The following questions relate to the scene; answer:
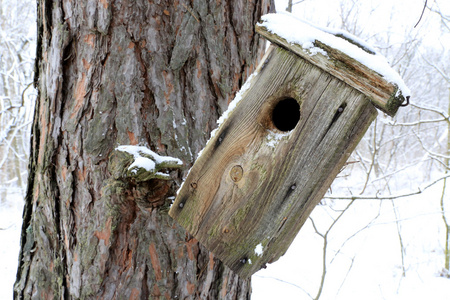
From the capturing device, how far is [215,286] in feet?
4.81

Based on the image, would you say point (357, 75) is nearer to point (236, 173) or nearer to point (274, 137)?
point (274, 137)

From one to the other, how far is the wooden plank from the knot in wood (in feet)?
1.40

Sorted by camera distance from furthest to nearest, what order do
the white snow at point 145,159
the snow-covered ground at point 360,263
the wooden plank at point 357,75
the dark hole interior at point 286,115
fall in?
the snow-covered ground at point 360,263 < the dark hole interior at point 286,115 < the white snow at point 145,159 < the wooden plank at point 357,75

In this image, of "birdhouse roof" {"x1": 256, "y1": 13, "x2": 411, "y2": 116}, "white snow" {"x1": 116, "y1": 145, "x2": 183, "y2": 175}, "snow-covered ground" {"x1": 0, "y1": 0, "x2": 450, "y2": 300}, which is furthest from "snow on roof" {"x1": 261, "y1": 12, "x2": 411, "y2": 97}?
"snow-covered ground" {"x1": 0, "y1": 0, "x2": 450, "y2": 300}

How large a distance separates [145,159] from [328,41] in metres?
0.73

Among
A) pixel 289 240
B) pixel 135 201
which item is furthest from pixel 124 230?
pixel 289 240

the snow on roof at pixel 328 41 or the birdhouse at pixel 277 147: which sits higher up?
the snow on roof at pixel 328 41

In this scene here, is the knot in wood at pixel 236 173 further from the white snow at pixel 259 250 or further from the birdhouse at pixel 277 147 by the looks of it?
the white snow at pixel 259 250

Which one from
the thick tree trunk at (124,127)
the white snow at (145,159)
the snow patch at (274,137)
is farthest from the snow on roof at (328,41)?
the white snow at (145,159)

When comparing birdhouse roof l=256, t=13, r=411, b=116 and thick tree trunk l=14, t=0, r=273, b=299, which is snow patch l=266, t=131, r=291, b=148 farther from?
thick tree trunk l=14, t=0, r=273, b=299

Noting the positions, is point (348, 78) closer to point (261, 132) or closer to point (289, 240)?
point (261, 132)

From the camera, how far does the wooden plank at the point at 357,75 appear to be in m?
0.93

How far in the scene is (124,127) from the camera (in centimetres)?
130

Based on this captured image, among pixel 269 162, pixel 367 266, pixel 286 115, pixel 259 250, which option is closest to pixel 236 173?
pixel 269 162
